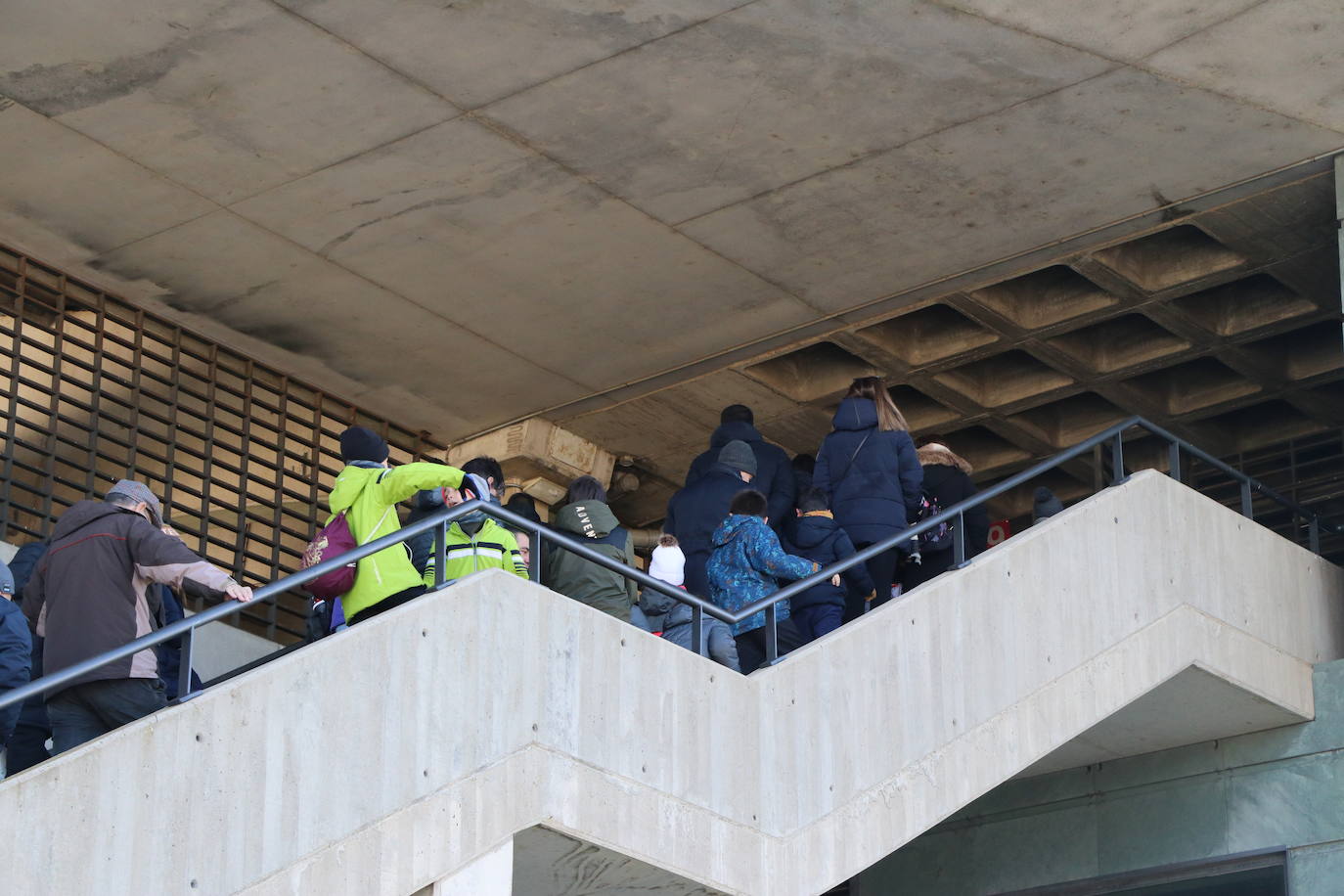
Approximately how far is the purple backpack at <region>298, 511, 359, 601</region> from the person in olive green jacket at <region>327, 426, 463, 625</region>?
1.2 inches

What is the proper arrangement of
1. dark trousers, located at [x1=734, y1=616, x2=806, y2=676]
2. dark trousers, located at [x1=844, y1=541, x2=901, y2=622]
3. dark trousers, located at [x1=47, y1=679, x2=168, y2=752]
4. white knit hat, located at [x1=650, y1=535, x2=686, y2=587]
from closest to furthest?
dark trousers, located at [x1=47, y1=679, x2=168, y2=752] → dark trousers, located at [x1=734, y1=616, x2=806, y2=676] → white knit hat, located at [x1=650, y1=535, x2=686, y2=587] → dark trousers, located at [x1=844, y1=541, x2=901, y2=622]

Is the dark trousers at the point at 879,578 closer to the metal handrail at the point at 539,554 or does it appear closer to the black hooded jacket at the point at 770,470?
the metal handrail at the point at 539,554

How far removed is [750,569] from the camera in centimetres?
1032

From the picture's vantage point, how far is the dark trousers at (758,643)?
33.2 feet

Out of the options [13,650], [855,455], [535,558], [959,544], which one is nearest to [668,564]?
[855,455]

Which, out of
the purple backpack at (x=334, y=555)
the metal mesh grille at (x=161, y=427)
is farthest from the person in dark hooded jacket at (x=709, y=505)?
the metal mesh grille at (x=161, y=427)

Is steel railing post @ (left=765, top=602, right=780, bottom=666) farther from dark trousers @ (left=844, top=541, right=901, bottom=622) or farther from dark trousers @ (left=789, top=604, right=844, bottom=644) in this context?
dark trousers @ (left=844, top=541, right=901, bottom=622)

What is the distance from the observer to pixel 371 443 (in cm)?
937

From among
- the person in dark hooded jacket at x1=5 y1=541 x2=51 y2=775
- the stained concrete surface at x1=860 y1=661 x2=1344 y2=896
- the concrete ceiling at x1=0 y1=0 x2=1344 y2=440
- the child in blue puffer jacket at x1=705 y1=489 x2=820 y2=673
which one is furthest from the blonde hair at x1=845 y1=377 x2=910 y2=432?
the person in dark hooded jacket at x1=5 y1=541 x2=51 y2=775

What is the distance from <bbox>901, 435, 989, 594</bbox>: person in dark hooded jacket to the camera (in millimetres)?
11352

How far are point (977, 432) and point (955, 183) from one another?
406cm

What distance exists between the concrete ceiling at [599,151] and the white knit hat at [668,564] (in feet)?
8.95

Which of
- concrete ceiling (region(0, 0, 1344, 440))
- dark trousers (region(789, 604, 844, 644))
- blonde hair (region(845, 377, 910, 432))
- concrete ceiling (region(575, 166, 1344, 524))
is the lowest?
dark trousers (region(789, 604, 844, 644))

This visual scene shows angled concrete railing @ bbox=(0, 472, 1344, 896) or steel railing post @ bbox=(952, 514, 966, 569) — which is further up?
steel railing post @ bbox=(952, 514, 966, 569)
